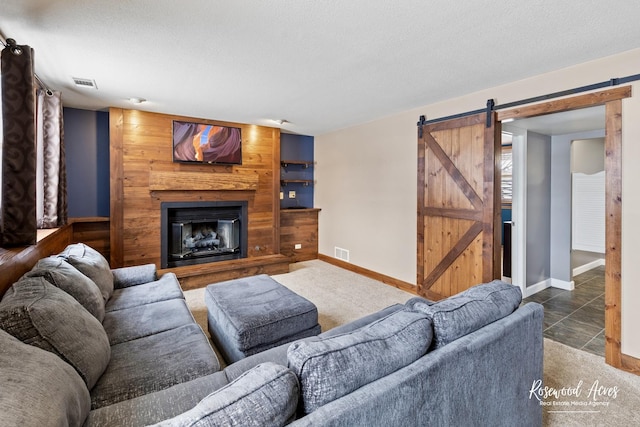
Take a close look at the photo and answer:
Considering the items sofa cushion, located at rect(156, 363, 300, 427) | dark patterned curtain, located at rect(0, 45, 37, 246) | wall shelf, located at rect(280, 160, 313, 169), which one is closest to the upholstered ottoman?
sofa cushion, located at rect(156, 363, 300, 427)

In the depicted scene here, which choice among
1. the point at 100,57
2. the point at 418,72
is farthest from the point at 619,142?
the point at 100,57

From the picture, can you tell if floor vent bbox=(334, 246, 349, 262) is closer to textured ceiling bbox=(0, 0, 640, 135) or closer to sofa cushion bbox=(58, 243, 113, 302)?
textured ceiling bbox=(0, 0, 640, 135)

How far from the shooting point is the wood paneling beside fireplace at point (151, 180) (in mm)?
4016

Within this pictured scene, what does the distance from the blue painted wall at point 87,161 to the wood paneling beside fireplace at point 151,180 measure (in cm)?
32

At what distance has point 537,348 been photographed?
A: 1563 mm

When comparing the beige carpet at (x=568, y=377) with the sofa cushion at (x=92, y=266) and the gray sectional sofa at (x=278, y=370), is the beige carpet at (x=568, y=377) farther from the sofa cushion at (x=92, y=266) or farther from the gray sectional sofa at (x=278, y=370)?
the sofa cushion at (x=92, y=266)

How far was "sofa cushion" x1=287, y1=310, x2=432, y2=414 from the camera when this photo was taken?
0.92m

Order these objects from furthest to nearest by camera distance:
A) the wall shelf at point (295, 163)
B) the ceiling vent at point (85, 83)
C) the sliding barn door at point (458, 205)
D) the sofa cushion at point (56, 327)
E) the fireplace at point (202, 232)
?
the wall shelf at point (295, 163), the fireplace at point (202, 232), the sliding barn door at point (458, 205), the ceiling vent at point (85, 83), the sofa cushion at point (56, 327)

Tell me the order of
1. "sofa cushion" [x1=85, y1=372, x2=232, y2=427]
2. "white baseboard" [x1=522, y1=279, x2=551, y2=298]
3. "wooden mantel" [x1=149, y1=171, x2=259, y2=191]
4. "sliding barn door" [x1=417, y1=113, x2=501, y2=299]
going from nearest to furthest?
"sofa cushion" [x1=85, y1=372, x2=232, y2=427], "sliding barn door" [x1=417, y1=113, x2=501, y2=299], "white baseboard" [x1=522, y1=279, x2=551, y2=298], "wooden mantel" [x1=149, y1=171, x2=259, y2=191]

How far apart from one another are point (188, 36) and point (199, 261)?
335 centimetres

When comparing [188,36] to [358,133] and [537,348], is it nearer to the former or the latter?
[537,348]

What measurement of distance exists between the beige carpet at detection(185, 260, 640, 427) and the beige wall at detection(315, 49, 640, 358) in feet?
1.01

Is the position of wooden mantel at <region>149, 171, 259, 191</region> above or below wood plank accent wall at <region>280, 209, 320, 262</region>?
above

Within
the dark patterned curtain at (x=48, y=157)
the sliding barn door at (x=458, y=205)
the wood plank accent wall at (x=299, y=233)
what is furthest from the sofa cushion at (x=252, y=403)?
the wood plank accent wall at (x=299, y=233)
